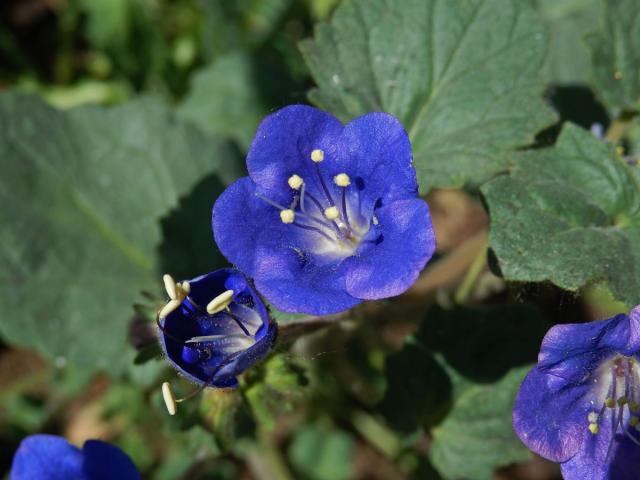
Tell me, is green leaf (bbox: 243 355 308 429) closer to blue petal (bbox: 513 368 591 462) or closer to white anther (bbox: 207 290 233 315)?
white anther (bbox: 207 290 233 315)

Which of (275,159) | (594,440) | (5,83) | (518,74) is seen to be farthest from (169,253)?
(5,83)

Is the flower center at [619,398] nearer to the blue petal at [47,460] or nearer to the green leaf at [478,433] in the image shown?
the green leaf at [478,433]

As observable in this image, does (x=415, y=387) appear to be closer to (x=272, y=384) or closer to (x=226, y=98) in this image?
(x=272, y=384)

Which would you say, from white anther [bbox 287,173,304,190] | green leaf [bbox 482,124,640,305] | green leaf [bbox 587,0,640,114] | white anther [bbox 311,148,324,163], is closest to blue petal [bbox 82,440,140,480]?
white anther [bbox 287,173,304,190]

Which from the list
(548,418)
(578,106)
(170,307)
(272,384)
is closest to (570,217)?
(548,418)

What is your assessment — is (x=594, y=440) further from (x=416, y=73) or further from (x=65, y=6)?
(x=65, y=6)
